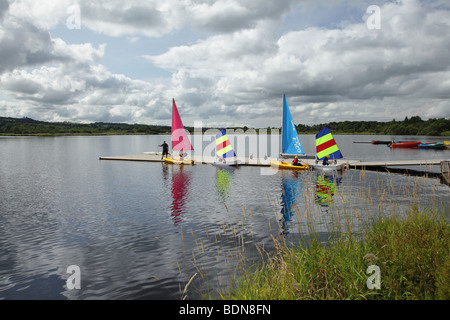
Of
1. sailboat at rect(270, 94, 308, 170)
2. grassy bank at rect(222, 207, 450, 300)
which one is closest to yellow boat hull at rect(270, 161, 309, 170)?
sailboat at rect(270, 94, 308, 170)

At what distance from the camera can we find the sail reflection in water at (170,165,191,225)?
21.1 m

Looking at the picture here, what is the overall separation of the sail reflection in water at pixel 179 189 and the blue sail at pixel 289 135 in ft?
45.8

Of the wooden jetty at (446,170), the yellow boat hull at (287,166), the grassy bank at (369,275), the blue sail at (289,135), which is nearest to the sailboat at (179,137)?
the yellow boat hull at (287,166)

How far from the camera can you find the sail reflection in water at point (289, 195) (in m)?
17.5

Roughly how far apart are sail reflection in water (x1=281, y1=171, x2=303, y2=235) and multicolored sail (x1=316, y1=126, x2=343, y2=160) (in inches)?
178

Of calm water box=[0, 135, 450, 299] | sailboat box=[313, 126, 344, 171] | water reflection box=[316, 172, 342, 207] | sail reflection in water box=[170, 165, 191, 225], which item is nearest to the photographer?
calm water box=[0, 135, 450, 299]

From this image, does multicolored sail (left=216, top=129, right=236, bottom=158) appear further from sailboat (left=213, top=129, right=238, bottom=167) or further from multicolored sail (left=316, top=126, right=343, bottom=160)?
multicolored sail (left=316, top=126, right=343, bottom=160)

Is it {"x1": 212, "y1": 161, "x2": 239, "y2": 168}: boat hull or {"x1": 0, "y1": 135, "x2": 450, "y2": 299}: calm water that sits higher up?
{"x1": 212, "y1": 161, "x2": 239, "y2": 168}: boat hull

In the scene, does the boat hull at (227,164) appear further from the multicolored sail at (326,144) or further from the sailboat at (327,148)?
the multicolored sail at (326,144)

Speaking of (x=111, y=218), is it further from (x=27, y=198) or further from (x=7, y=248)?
(x=27, y=198)
